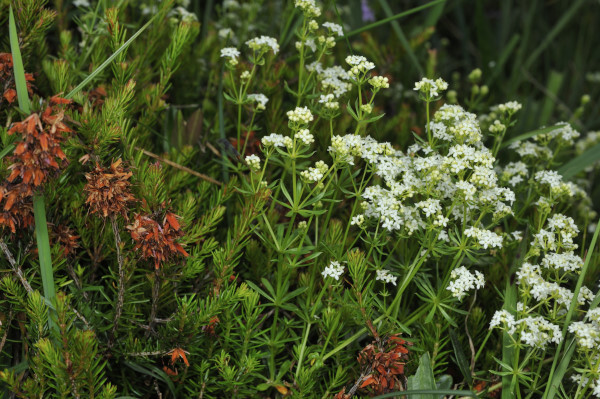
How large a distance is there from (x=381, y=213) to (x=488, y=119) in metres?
1.04

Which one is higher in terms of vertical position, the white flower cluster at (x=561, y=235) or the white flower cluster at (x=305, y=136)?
the white flower cluster at (x=305, y=136)

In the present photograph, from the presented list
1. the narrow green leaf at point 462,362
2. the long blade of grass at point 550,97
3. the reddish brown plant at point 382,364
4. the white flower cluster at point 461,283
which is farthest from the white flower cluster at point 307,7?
the long blade of grass at point 550,97

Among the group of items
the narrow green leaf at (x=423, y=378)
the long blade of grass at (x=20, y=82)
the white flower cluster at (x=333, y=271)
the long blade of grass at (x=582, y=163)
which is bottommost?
the narrow green leaf at (x=423, y=378)

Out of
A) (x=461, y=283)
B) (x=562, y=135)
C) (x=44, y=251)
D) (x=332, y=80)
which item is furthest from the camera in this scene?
(x=562, y=135)

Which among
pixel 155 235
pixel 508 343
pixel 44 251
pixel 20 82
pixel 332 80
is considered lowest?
pixel 508 343

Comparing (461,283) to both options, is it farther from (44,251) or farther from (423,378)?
(44,251)

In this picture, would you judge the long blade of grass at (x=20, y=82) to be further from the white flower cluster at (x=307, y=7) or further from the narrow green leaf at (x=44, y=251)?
the white flower cluster at (x=307, y=7)

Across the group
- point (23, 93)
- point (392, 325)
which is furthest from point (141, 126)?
point (392, 325)

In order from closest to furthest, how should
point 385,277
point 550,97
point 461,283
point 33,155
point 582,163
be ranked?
point 33,155, point 461,283, point 385,277, point 582,163, point 550,97

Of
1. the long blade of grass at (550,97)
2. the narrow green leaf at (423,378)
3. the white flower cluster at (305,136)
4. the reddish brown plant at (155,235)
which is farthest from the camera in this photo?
the long blade of grass at (550,97)

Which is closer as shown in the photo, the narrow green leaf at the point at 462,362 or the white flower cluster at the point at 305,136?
the white flower cluster at the point at 305,136

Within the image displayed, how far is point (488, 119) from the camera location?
8.30ft

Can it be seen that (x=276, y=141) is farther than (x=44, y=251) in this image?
Yes

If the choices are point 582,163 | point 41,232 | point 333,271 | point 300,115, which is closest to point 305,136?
point 300,115
